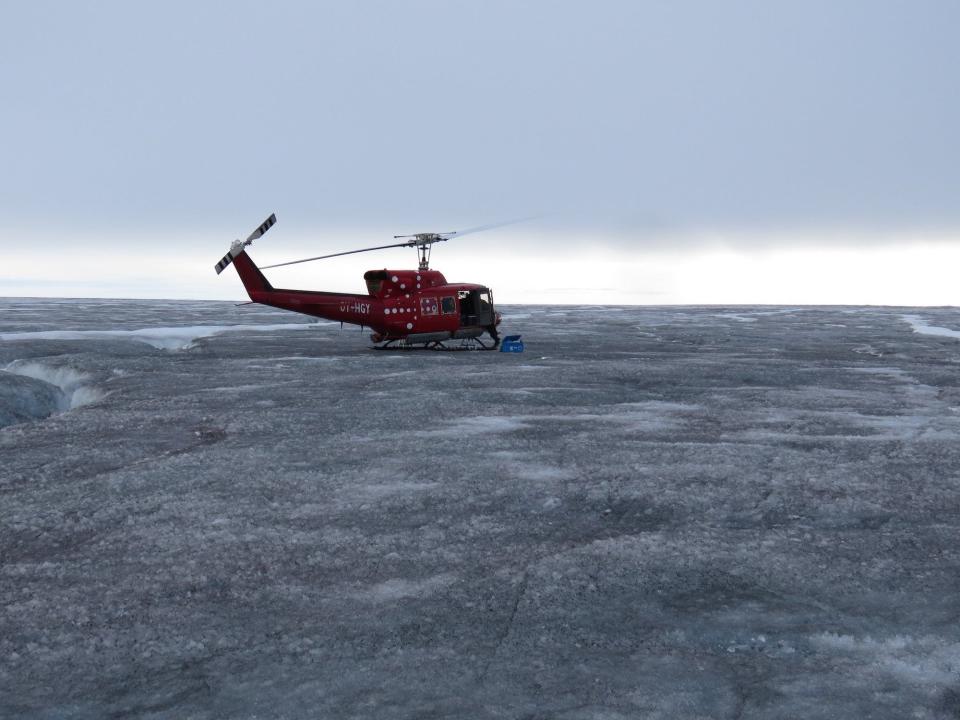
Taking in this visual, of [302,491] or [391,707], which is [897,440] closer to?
[302,491]

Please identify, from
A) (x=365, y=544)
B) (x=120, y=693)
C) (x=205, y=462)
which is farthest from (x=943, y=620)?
(x=205, y=462)

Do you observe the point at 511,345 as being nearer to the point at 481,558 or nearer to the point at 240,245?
the point at 240,245

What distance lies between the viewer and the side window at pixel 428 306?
917 inches

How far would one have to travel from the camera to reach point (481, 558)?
641 centimetres

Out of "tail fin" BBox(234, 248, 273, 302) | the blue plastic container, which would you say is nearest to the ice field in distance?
the blue plastic container

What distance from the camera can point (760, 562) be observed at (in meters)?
6.32

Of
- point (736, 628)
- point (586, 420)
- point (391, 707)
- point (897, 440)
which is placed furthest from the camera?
point (586, 420)

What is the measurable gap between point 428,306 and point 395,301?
88cm

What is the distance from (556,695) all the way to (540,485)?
4071 mm

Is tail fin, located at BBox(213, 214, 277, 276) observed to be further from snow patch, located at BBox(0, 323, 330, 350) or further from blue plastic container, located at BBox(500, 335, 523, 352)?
blue plastic container, located at BBox(500, 335, 523, 352)

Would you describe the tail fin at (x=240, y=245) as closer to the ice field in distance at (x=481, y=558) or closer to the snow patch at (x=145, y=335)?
the snow patch at (x=145, y=335)

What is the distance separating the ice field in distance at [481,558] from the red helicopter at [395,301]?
9326mm

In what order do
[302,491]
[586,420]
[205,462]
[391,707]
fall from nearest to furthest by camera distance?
[391,707] < [302,491] < [205,462] < [586,420]

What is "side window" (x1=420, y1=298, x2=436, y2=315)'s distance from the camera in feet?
76.4
